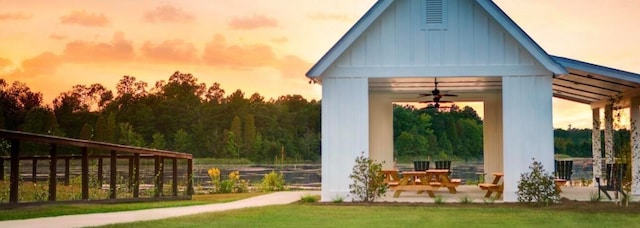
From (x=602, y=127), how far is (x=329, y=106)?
9397 mm

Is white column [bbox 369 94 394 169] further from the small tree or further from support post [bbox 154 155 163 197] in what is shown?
support post [bbox 154 155 163 197]

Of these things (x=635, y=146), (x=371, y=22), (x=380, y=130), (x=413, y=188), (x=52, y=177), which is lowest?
→ (x=413, y=188)

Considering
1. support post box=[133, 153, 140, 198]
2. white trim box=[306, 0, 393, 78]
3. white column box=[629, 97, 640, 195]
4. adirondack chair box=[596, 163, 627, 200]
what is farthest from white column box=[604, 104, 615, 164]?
support post box=[133, 153, 140, 198]

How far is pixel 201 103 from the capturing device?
55.1 metres

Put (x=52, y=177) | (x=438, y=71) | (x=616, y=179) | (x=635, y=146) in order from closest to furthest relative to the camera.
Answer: (x=52, y=177)
(x=616, y=179)
(x=438, y=71)
(x=635, y=146)

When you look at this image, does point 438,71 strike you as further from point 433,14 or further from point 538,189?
point 538,189

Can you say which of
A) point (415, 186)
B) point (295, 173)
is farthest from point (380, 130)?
point (295, 173)

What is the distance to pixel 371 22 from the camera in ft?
50.4

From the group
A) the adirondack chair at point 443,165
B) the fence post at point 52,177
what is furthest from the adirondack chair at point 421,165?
the fence post at point 52,177

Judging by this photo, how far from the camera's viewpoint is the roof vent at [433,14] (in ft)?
51.2

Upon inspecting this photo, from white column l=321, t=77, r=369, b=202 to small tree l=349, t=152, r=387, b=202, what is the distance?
15 centimetres

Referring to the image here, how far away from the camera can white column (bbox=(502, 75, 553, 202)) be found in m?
15.4

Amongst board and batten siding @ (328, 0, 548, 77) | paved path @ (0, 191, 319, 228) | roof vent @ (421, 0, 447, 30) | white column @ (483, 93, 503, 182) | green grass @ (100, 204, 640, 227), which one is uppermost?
roof vent @ (421, 0, 447, 30)

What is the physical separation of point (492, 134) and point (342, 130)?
6.57m
